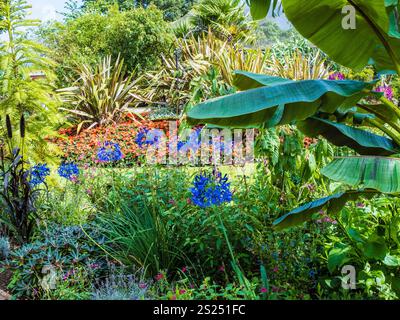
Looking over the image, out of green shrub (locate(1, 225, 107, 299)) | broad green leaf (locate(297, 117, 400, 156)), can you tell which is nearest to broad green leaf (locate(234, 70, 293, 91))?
broad green leaf (locate(297, 117, 400, 156))

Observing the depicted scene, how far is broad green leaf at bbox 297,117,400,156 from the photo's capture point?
250 cm

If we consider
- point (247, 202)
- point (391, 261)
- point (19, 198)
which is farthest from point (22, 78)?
point (391, 261)

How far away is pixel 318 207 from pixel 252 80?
2.94ft

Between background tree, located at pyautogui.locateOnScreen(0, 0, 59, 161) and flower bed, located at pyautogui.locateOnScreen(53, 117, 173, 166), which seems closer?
background tree, located at pyautogui.locateOnScreen(0, 0, 59, 161)

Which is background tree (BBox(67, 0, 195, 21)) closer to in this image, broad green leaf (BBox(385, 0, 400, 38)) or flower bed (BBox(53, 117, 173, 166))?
flower bed (BBox(53, 117, 173, 166))

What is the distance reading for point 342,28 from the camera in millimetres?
2322

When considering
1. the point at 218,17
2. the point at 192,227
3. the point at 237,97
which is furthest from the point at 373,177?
the point at 218,17

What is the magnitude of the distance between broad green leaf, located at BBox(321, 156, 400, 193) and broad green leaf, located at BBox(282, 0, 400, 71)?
2.00 feet

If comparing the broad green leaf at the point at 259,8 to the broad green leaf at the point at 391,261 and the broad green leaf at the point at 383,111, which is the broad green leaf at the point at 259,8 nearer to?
the broad green leaf at the point at 383,111

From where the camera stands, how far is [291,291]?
250 cm

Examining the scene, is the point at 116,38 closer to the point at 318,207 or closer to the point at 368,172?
the point at 318,207

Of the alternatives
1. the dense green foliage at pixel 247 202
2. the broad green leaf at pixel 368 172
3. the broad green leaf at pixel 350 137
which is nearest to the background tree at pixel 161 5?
the dense green foliage at pixel 247 202

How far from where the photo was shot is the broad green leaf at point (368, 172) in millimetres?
2025

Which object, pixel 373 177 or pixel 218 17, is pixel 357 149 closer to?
pixel 373 177
